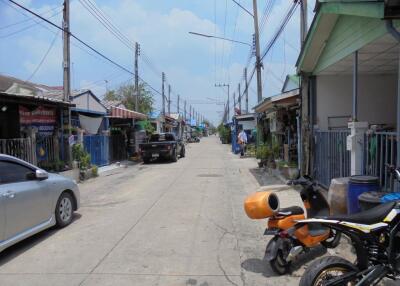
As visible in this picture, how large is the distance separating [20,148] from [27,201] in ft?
21.2

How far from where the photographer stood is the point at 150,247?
6492mm

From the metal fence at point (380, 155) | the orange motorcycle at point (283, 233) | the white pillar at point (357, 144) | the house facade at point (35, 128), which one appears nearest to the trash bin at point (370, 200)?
the orange motorcycle at point (283, 233)

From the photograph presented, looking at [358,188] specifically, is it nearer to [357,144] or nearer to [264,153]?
[357,144]

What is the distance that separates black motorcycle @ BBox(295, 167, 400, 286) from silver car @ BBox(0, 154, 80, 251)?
173 inches

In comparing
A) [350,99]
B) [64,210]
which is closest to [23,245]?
[64,210]

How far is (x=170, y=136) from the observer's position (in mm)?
25125

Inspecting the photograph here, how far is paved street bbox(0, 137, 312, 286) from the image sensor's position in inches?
207

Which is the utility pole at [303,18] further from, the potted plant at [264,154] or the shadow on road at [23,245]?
the shadow on road at [23,245]

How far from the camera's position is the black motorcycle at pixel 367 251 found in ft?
12.7

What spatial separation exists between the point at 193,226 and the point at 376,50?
523 cm

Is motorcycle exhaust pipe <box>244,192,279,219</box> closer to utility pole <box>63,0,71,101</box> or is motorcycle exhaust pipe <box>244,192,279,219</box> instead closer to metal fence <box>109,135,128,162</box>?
utility pole <box>63,0,71,101</box>

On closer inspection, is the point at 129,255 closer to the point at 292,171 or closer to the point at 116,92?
the point at 292,171

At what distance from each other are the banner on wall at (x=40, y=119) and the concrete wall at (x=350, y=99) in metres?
9.17

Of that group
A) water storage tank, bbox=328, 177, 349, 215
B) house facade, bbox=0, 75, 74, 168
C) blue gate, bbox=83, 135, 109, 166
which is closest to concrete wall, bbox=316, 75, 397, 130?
water storage tank, bbox=328, 177, 349, 215
